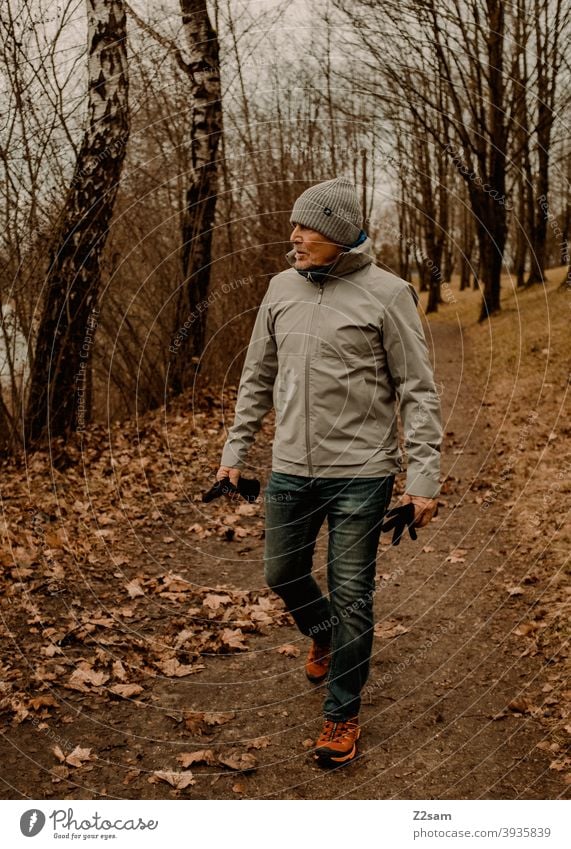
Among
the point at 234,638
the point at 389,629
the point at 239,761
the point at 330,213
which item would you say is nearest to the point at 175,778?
the point at 239,761

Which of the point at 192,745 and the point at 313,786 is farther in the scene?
the point at 192,745

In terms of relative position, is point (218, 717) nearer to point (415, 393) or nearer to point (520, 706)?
point (520, 706)

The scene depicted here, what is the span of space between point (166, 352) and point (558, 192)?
29.1 m

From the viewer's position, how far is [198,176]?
10805mm

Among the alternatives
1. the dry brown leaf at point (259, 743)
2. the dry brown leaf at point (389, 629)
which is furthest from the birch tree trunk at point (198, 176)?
the dry brown leaf at point (259, 743)

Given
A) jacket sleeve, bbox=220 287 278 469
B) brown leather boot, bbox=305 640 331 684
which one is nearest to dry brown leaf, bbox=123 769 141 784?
brown leather boot, bbox=305 640 331 684

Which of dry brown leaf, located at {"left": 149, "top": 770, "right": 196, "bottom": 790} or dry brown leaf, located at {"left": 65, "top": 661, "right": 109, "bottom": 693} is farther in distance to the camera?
dry brown leaf, located at {"left": 65, "top": 661, "right": 109, "bottom": 693}

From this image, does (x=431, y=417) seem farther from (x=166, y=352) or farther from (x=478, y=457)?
(x=166, y=352)

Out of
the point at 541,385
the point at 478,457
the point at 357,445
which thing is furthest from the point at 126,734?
the point at 541,385

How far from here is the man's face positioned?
359cm

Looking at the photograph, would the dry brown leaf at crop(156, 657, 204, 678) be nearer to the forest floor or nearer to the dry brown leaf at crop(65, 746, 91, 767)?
the forest floor

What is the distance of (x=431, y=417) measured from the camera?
136 inches

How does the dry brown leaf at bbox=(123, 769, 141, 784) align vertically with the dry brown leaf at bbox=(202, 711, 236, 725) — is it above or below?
above

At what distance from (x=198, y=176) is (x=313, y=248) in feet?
25.6
